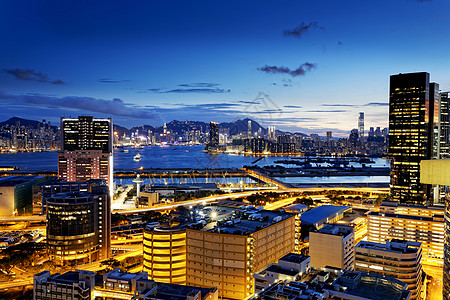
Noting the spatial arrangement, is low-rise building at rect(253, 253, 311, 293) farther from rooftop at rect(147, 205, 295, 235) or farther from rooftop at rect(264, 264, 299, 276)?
rooftop at rect(147, 205, 295, 235)

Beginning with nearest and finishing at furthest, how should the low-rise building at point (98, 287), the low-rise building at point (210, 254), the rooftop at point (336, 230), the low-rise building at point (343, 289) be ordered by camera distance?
the low-rise building at point (343, 289) → the low-rise building at point (98, 287) → the low-rise building at point (210, 254) → the rooftop at point (336, 230)

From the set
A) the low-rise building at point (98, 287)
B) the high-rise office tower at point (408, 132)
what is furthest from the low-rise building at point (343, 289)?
the high-rise office tower at point (408, 132)

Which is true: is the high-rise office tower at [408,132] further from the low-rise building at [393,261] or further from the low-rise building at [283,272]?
the low-rise building at [283,272]

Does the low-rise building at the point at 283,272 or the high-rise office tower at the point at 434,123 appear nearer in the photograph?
the low-rise building at the point at 283,272

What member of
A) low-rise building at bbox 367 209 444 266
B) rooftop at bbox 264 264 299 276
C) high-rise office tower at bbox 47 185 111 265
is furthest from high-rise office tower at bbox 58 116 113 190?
rooftop at bbox 264 264 299 276

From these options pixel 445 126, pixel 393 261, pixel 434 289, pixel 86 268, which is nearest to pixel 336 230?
pixel 393 261

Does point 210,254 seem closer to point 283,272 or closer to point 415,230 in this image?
point 283,272

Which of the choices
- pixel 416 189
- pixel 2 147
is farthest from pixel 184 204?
pixel 2 147
